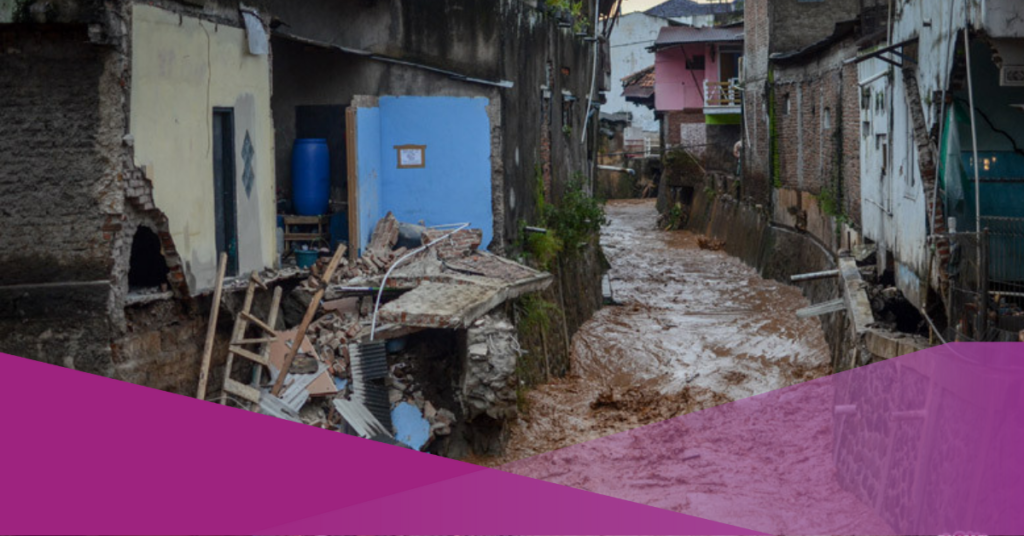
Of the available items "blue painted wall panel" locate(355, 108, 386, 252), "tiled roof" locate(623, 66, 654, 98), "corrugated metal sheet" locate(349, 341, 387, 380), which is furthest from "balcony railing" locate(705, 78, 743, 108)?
"corrugated metal sheet" locate(349, 341, 387, 380)

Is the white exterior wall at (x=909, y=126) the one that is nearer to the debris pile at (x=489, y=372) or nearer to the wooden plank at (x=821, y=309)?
the wooden plank at (x=821, y=309)

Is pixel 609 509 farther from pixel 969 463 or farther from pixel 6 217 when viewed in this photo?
pixel 6 217

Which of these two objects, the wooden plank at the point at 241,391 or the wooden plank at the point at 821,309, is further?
the wooden plank at the point at 821,309

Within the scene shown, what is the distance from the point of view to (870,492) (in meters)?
9.85

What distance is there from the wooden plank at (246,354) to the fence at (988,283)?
19.6ft

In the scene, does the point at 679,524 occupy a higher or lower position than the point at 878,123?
lower

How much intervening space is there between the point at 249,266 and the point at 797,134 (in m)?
15.9

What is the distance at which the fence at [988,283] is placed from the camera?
27.8 feet

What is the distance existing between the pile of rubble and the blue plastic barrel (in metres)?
0.86

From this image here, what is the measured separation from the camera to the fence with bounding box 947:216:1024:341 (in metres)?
8.48

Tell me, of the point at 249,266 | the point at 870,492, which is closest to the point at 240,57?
the point at 249,266

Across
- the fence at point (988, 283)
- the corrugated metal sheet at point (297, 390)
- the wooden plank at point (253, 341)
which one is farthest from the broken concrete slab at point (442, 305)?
the fence at point (988, 283)

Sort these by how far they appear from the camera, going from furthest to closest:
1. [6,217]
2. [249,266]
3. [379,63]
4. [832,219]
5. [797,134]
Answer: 1. [797,134]
2. [832,219]
3. [379,63]
4. [249,266]
5. [6,217]
